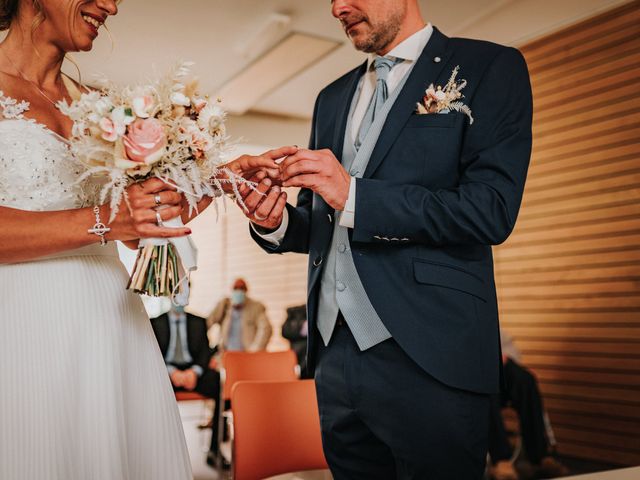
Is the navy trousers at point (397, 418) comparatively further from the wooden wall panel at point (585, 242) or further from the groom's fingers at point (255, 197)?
the wooden wall panel at point (585, 242)

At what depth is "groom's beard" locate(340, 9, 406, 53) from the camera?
188 centimetres

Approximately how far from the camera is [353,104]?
6.41 feet

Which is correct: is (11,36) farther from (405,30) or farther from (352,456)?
(352,456)

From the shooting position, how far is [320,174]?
5.13 ft

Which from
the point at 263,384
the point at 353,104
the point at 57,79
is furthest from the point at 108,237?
the point at 263,384

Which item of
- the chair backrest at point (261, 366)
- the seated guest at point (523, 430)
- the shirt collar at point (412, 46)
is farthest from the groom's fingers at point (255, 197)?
the seated guest at point (523, 430)

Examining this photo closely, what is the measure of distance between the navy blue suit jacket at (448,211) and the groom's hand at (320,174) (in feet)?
0.18

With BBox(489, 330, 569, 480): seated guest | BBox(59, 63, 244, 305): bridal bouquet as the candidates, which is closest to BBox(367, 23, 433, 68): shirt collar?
BBox(59, 63, 244, 305): bridal bouquet

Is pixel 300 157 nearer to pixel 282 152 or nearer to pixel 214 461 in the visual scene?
pixel 282 152

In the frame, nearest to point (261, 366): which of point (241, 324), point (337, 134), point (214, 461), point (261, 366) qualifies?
point (261, 366)

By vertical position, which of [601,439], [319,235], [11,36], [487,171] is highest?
[11,36]

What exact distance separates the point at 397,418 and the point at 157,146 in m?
0.93

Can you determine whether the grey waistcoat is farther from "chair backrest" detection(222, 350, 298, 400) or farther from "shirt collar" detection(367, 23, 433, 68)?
"chair backrest" detection(222, 350, 298, 400)

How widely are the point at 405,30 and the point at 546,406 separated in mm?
4469
